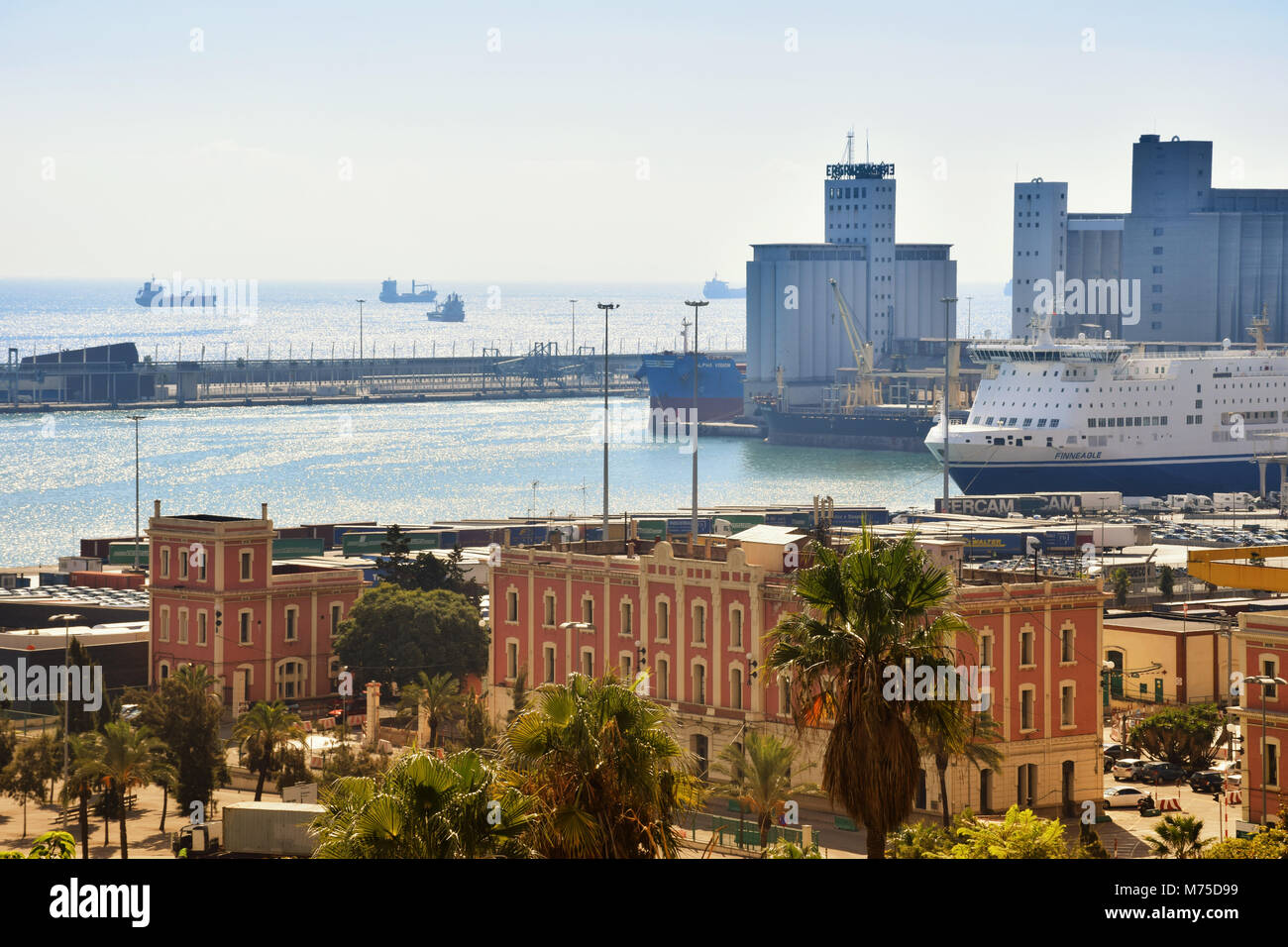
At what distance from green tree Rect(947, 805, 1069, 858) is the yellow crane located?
151 meters

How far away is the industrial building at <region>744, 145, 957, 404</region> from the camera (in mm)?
186250

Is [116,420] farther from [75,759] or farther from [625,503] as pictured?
[75,759]

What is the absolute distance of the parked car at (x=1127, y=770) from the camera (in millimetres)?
37469

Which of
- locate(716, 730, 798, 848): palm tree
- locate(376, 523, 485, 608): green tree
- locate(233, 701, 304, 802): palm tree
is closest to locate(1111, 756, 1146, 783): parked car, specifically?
locate(716, 730, 798, 848): palm tree

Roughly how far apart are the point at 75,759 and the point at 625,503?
267 ft

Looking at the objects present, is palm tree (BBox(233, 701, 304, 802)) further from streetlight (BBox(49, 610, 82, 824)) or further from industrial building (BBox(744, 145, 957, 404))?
industrial building (BBox(744, 145, 957, 404))

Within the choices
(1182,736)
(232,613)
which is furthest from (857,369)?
(1182,736)

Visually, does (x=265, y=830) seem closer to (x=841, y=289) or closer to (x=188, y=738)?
(x=188, y=738)

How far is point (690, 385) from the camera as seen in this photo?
187875mm

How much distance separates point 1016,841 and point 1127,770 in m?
19.6

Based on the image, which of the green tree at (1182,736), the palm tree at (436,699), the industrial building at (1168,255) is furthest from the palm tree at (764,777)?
the industrial building at (1168,255)

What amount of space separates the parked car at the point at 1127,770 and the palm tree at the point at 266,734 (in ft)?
46.2

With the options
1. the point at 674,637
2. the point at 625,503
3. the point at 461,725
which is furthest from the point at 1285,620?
the point at 625,503

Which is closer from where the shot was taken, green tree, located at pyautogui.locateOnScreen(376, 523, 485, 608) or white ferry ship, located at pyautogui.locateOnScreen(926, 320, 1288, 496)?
green tree, located at pyautogui.locateOnScreen(376, 523, 485, 608)
